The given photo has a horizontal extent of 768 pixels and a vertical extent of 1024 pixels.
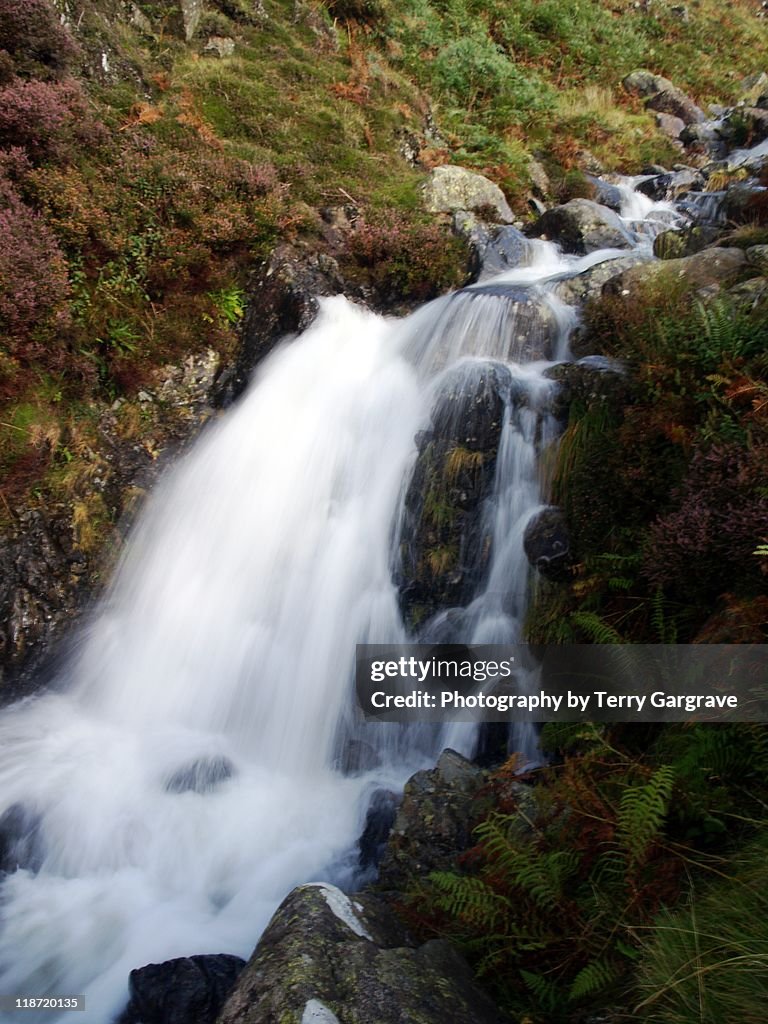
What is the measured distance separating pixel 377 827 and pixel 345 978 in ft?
8.39

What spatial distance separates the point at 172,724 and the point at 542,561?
4437 mm

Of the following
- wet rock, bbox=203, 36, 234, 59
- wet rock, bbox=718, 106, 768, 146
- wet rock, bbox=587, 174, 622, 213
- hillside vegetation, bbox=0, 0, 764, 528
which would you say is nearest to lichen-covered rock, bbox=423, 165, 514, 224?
hillside vegetation, bbox=0, 0, 764, 528

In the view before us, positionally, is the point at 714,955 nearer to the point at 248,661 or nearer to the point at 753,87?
the point at 248,661

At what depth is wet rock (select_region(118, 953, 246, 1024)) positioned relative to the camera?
152 inches

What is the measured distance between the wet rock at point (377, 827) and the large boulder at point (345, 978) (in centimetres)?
183

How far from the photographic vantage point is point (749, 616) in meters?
3.67

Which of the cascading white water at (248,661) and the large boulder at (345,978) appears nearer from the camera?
the large boulder at (345,978)

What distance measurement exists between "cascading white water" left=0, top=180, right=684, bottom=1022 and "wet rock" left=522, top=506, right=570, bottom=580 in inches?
7.7

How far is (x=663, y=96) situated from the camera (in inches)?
A: 846

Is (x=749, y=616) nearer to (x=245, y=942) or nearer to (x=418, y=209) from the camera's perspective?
(x=245, y=942)

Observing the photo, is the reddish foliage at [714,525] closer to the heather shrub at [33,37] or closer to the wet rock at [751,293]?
the wet rock at [751,293]

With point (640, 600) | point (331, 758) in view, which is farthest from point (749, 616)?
point (331, 758)

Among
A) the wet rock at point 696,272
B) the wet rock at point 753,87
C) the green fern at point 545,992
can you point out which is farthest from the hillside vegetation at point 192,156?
the wet rock at point 753,87

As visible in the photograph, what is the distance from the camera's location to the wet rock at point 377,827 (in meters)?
5.09
